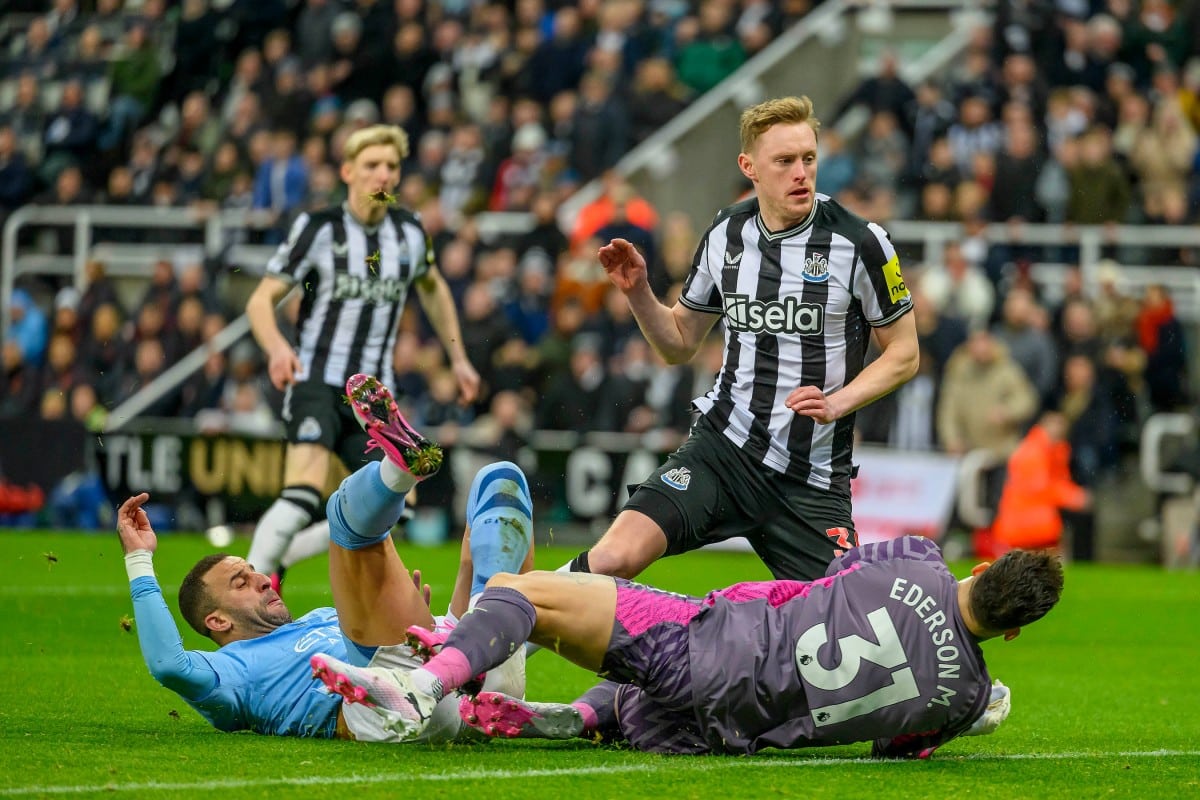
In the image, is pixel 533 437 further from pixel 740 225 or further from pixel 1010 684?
pixel 740 225

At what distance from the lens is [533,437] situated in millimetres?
17312

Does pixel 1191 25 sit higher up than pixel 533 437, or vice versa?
pixel 1191 25

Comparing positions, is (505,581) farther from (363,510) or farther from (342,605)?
(342,605)

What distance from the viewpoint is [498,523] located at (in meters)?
6.20

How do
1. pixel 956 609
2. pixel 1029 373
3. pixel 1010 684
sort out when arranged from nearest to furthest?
pixel 956 609, pixel 1010 684, pixel 1029 373

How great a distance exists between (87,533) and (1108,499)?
32.0ft

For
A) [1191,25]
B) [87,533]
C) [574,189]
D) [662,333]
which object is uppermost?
[1191,25]

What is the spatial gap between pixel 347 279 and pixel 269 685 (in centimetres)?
408

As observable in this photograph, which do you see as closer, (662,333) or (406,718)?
(406,718)

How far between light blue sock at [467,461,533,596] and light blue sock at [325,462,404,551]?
0.34m

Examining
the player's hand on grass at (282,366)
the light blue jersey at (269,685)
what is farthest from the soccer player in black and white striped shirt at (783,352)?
the player's hand on grass at (282,366)

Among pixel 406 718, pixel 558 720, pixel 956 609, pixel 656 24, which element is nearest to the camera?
pixel 406 718

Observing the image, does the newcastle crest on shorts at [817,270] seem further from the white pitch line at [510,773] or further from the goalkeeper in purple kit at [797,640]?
the white pitch line at [510,773]

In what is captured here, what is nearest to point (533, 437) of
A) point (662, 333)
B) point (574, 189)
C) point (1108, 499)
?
point (574, 189)
